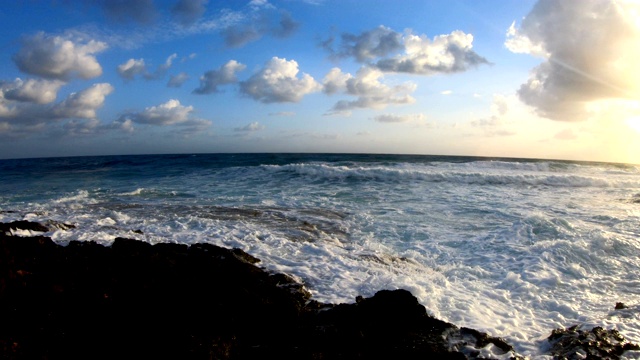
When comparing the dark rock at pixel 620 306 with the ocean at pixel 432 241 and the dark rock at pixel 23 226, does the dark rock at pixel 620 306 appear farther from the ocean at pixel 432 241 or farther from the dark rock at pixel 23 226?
the dark rock at pixel 23 226

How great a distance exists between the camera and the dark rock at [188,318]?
10.3 ft

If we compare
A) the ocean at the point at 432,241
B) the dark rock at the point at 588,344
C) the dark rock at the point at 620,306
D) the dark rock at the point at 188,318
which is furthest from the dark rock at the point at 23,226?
the dark rock at the point at 620,306

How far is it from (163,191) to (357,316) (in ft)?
47.3

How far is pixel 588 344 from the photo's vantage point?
3646 millimetres

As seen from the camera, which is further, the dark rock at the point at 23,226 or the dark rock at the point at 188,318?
the dark rock at the point at 23,226

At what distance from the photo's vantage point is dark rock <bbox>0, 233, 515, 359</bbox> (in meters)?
3.15

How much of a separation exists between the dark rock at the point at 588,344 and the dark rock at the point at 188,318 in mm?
578

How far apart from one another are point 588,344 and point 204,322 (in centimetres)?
376

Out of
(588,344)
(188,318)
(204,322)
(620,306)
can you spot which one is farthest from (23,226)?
(620,306)

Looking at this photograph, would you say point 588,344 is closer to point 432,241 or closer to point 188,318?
point 188,318

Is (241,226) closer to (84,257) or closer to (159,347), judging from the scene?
(84,257)

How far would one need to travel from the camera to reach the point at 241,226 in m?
8.91

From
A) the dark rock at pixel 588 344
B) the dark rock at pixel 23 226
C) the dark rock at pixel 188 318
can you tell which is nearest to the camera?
the dark rock at pixel 188 318

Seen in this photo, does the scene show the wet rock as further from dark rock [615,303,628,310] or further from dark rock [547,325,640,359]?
dark rock [547,325,640,359]
